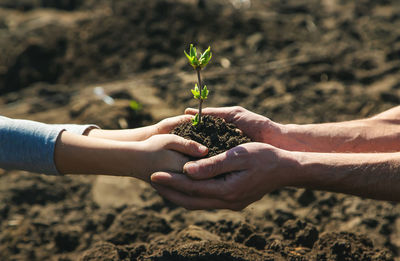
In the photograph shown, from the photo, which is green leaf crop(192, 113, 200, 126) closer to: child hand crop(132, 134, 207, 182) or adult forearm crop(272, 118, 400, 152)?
child hand crop(132, 134, 207, 182)

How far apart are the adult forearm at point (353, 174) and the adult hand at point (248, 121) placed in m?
0.37

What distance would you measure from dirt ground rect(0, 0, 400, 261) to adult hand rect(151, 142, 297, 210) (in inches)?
11.7

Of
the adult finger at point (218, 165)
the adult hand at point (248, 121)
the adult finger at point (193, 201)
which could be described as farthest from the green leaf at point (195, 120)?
the adult finger at point (193, 201)

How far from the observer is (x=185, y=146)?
2129 millimetres

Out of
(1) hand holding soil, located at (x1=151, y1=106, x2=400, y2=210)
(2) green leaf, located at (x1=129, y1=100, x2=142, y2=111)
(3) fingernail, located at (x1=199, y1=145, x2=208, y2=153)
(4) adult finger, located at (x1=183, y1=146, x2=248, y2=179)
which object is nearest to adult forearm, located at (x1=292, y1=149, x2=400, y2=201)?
(1) hand holding soil, located at (x1=151, y1=106, x2=400, y2=210)

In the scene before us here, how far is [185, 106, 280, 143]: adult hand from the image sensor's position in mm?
2506

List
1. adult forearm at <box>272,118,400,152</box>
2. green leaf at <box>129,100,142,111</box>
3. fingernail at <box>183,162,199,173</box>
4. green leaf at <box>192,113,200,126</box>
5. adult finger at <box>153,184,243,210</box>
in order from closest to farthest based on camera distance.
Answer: fingernail at <box>183,162,199,173</box> < adult finger at <box>153,184,243,210</box> < green leaf at <box>192,113,200,126</box> < adult forearm at <box>272,118,400,152</box> < green leaf at <box>129,100,142,111</box>

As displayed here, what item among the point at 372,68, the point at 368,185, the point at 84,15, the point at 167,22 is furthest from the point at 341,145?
the point at 84,15

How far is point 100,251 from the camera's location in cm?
238

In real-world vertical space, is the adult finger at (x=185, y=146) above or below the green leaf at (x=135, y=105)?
below

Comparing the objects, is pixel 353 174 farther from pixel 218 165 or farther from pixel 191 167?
pixel 191 167

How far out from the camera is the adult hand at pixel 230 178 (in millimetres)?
2094

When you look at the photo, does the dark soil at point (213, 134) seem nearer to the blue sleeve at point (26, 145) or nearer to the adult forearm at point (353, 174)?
the adult forearm at point (353, 174)

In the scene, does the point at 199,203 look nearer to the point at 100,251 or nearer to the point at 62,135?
the point at 100,251
